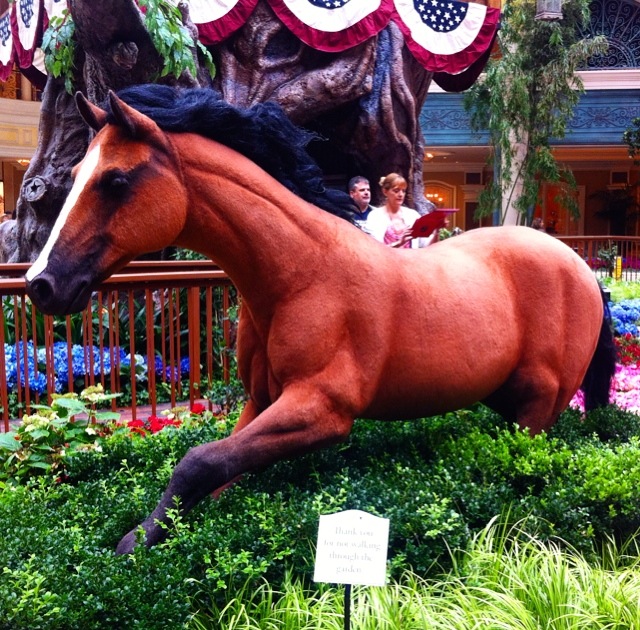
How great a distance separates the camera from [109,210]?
8.29 feet

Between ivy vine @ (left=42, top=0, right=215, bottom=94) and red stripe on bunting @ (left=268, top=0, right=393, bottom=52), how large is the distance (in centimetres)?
204

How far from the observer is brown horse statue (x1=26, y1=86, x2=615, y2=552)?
8.32 feet

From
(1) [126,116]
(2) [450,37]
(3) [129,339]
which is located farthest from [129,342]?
(2) [450,37]

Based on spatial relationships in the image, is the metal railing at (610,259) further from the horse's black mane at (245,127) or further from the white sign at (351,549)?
the white sign at (351,549)

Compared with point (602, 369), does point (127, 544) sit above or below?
below

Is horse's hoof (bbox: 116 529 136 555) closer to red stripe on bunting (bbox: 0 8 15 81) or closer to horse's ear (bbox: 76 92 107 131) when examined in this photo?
horse's ear (bbox: 76 92 107 131)

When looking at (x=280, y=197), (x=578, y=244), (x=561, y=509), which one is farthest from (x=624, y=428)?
(x=578, y=244)

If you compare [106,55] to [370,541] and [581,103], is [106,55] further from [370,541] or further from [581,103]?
[581,103]

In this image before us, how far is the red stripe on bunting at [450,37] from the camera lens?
966 centimetres

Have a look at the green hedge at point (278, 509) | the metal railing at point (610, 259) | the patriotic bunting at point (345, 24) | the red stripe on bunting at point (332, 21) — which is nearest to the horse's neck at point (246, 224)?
the green hedge at point (278, 509)

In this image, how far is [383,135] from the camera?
33.2 feet

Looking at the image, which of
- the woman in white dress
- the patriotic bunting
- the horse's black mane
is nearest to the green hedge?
the horse's black mane

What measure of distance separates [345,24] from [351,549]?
7975 millimetres

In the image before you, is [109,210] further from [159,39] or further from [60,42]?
[60,42]
